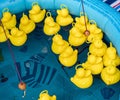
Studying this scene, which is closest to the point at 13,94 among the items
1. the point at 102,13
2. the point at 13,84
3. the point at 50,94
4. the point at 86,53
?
the point at 13,84

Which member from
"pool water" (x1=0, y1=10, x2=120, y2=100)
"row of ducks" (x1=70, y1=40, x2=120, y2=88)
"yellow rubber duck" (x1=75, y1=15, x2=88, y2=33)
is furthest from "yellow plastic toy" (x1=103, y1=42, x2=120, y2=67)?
"yellow rubber duck" (x1=75, y1=15, x2=88, y2=33)

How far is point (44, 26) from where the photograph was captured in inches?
92.9

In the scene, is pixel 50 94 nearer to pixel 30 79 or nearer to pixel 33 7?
pixel 30 79

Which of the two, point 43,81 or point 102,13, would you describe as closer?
point 43,81

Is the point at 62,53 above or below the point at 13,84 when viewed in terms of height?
above

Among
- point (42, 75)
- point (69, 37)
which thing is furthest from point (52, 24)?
point (42, 75)

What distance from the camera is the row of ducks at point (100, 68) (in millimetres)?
2004

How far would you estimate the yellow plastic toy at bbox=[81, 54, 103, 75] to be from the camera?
6.70 ft

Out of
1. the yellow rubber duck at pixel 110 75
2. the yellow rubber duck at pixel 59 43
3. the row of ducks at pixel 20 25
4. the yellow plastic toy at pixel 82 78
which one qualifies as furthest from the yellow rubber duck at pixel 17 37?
the yellow rubber duck at pixel 110 75

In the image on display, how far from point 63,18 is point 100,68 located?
1.59ft

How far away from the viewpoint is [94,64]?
206 cm

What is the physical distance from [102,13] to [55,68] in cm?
48

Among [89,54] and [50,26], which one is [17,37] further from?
[89,54]

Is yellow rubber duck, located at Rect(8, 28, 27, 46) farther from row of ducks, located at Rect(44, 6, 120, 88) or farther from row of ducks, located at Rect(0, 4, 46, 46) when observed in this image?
row of ducks, located at Rect(44, 6, 120, 88)
